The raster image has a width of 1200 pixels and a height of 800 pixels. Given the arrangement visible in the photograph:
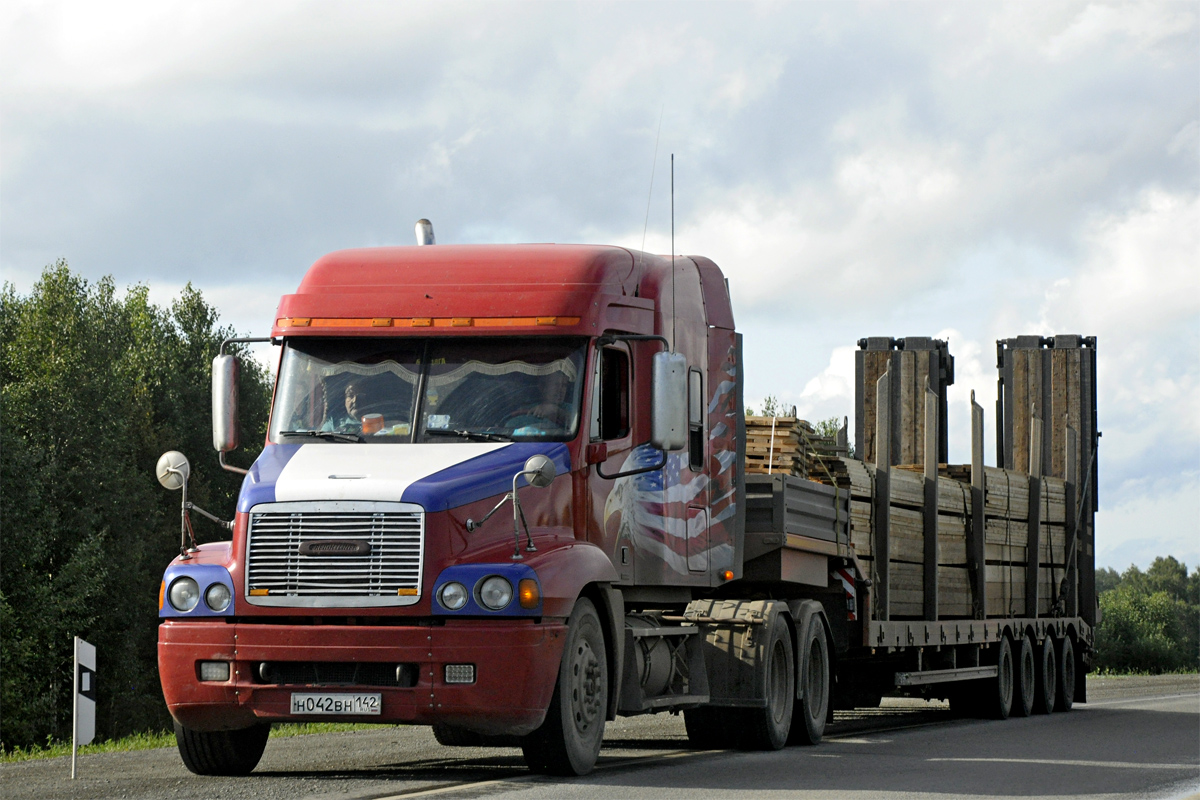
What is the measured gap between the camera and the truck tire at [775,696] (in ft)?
43.9

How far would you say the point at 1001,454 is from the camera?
24.9m

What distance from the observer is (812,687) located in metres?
14.7

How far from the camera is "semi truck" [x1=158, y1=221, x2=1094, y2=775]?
10.0 meters

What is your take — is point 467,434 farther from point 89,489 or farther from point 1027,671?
point 89,489

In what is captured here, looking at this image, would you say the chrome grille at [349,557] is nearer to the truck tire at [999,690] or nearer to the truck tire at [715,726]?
the truck tire at [715,726]

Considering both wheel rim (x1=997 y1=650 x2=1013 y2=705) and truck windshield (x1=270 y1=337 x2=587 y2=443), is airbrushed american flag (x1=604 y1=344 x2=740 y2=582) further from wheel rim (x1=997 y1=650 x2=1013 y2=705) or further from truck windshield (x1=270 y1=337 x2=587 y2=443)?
wheel rim (x1=997 y1=650 x2=1013 y2=705)

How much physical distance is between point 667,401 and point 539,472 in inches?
47.8

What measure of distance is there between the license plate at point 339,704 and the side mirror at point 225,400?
7.31 feet

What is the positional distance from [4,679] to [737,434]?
25.1m

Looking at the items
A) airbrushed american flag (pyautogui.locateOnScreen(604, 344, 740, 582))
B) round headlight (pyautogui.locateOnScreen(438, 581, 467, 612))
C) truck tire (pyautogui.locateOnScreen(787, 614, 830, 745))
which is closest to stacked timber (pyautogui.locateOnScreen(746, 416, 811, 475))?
airbrushed american flag (pyautogui.locateOnScreen(604, 344, 740, 582))

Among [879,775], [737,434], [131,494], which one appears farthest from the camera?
[131,494]

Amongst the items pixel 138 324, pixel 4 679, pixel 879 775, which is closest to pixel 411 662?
pixel 879 775

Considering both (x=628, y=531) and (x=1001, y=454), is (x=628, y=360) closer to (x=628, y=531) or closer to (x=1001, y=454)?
(x=628, y=531)

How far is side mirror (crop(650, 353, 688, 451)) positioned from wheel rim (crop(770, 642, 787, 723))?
3276mm
